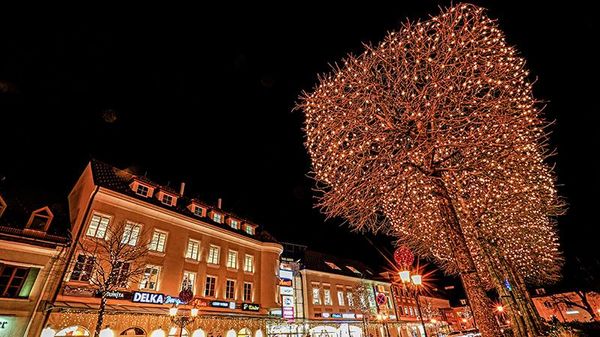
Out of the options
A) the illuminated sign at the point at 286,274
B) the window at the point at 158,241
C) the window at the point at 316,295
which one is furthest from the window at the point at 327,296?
the window at the point at 158,241

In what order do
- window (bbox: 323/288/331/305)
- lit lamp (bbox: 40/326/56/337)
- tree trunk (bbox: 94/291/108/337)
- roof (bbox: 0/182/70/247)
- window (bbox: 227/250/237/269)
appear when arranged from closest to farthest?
tree trunk (bbox: 94/291/108/337) < lit lamp (bbox: 40/326/56/337) < roof (bbox: 0/182/70/247) < window (bbox: 227/250/237/269) < window (bbox: 323/288/331/305)

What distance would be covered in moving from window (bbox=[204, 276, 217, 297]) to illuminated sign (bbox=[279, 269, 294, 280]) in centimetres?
791

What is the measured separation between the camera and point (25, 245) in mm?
14047

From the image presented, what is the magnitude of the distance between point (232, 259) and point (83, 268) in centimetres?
1070

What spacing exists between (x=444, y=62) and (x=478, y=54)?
1.01 meters

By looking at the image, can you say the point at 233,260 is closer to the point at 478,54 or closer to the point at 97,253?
the point at 97,253

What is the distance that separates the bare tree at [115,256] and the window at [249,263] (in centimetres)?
881

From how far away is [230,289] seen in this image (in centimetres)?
2220

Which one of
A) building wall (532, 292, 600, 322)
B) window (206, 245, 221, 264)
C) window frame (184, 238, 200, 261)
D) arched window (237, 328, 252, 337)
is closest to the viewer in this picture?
window frame (184, 238, 200, 261)

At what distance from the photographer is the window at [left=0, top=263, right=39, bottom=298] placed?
13.2 meters

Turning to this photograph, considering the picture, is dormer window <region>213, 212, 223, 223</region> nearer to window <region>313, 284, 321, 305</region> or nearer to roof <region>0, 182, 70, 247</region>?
roof <region>0, 182, 70, 247</region>

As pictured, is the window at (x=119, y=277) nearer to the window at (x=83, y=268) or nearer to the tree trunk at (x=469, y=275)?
the window at (x=83, y=268)

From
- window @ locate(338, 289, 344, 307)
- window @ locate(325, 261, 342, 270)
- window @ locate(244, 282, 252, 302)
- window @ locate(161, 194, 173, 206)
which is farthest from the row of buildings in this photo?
window @ locate(325, 261, 342, 270)

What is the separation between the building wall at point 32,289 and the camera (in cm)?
1282
